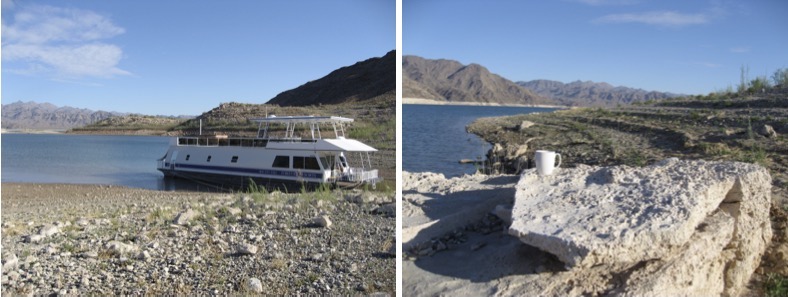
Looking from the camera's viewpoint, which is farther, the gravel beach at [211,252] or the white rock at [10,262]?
the white rock at [10,262]

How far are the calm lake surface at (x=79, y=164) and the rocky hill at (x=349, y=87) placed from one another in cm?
407

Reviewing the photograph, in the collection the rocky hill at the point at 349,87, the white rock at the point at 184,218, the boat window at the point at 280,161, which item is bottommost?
the white rock at the point at 184,218

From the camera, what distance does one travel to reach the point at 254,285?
2.09 meters

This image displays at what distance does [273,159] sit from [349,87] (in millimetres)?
6341

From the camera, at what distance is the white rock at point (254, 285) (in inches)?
81.4

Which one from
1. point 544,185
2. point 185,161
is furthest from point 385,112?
point 544,185

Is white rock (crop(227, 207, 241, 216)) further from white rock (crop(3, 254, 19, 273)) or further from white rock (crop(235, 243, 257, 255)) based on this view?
white rock (crop(3, 254, 19, 273))

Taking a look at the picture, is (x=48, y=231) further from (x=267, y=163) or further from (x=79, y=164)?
(x=79, y=164)

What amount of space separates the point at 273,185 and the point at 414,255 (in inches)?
241

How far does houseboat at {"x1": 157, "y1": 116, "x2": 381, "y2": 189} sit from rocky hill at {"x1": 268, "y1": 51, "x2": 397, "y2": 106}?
3404mm

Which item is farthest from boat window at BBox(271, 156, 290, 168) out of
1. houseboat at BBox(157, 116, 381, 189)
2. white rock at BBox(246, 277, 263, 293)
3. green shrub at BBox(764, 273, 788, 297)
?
green shrub at BBox(764, 273, 788, 297)

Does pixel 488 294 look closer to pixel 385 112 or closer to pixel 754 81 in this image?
pixel 754 81

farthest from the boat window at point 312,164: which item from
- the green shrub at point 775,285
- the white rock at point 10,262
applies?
the green shrub at point 775,285

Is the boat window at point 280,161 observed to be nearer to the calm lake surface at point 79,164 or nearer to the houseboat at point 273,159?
the houseboat at point 273,159
